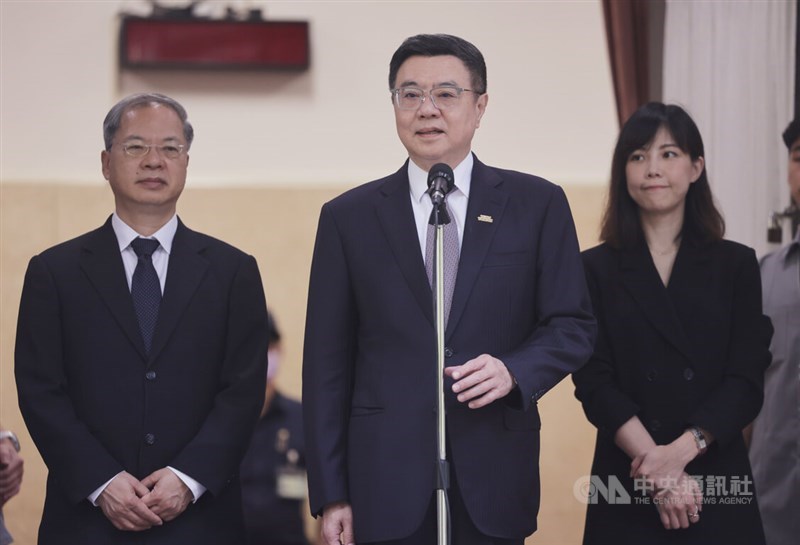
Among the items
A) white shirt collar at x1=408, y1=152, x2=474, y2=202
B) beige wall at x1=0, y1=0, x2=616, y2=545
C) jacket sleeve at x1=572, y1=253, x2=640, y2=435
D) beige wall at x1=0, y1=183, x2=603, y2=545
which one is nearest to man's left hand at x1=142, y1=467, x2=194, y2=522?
white shirt collar at x1=408, y1=152, x2=474, y2=202

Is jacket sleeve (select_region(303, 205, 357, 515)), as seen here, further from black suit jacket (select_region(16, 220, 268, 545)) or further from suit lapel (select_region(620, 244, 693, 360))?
suit lapel (select_region(620, 244, 693, 360))

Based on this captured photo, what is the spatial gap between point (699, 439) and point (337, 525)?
0.98m

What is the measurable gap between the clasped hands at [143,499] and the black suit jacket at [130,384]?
0.04m

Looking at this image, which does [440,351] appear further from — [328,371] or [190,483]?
[190,483]

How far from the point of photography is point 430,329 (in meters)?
2.44

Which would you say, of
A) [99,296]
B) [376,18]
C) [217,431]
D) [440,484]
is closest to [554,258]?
[440,484]

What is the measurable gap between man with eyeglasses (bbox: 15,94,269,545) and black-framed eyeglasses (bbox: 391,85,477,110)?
2.23ft

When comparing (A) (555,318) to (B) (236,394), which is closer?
(A) (555,318)

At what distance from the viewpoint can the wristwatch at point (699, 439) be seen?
2873mm

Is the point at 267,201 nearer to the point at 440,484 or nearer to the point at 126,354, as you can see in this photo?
the point at 126,354

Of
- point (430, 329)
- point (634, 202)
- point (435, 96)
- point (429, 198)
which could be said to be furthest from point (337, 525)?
point (634, 202)

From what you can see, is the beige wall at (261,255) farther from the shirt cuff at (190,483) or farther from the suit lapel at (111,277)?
the shirt cuff at (190,483)

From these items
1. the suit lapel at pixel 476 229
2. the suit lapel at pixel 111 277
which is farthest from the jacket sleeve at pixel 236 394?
the suit lapel at pixel 476 229

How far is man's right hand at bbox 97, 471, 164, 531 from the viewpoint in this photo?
2676mm
